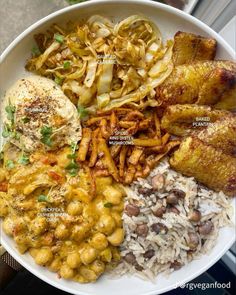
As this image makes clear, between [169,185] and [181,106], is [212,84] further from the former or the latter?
[169,185]

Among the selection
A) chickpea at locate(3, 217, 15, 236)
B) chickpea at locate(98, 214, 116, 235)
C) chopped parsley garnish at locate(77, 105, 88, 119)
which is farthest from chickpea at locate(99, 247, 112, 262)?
chopped parsley garnish at locate(77, 105, 88, 119)

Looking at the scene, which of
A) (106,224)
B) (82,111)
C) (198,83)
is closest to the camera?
(106,224)

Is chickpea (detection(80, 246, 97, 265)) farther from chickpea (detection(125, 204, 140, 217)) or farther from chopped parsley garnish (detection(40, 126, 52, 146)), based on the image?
chopped parsley garnish (detection(40, 126, 52, 146))

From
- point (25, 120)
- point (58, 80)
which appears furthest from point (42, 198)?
point (58, 80)

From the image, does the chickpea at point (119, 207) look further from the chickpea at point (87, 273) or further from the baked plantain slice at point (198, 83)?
the baked plantain slice at point (198, 83)

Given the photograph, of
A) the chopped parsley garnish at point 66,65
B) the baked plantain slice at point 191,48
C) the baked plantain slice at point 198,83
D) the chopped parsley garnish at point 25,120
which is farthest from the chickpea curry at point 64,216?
the baked plantain slice at point 191,48

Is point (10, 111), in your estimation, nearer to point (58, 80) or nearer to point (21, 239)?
point (58, 80)

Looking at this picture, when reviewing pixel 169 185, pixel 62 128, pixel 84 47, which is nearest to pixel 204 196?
pixel 169 185
